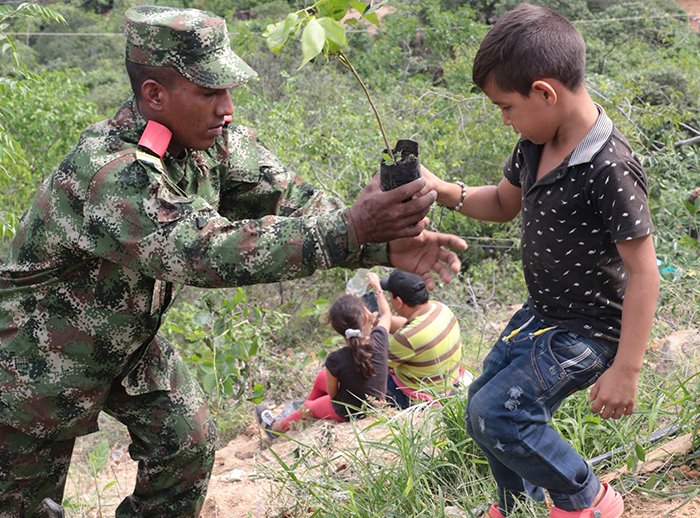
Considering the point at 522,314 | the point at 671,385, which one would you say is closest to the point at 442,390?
the point at 671,385

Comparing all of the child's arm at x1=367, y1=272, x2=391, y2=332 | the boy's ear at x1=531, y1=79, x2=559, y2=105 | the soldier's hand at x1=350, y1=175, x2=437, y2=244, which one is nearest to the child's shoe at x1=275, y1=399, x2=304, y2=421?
the child's arm at x1=367, y1=272, x2=391, y2=332

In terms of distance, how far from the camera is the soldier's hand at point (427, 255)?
8.71 feet

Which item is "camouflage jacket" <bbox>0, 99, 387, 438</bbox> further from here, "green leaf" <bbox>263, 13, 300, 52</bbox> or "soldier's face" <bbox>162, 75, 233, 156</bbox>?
"green leaf" <bbox>263, 13, 300, 52</bbox>

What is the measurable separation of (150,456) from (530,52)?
1.80 meters

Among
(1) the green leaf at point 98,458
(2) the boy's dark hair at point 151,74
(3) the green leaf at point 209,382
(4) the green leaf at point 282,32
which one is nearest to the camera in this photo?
(4) the green leaf at point 282,32

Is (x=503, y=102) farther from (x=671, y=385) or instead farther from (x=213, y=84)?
(x=671, y=385)

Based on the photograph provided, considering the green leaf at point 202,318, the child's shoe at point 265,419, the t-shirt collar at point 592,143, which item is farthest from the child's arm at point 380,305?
the t-shirt collar at point 592,143

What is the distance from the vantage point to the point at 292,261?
A: 2.38 m

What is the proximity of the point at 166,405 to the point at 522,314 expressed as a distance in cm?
121

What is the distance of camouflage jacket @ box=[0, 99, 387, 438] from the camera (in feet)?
7.82

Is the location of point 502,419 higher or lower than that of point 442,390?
higher

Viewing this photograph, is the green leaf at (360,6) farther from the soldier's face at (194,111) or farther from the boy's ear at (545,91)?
the soldier's face at (194,111)

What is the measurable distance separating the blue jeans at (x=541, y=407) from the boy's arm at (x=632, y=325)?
0.41 ft

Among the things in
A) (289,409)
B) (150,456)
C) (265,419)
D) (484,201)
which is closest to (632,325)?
(484,201)
